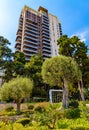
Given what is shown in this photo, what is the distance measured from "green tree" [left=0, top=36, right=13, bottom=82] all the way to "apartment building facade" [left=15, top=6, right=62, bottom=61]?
3499cm

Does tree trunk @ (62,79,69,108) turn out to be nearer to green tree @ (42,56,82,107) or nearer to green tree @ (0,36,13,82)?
green tree @ (42,56,82,107)

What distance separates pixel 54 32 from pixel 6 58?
56.6 metres

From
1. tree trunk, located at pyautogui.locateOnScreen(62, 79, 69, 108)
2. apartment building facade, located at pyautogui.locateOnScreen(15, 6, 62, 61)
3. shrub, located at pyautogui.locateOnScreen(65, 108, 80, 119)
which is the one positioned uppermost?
apartment building facade, located at pyautogui.locateOnScreen(15, 6, 62, 61)

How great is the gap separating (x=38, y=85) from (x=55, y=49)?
46.2m

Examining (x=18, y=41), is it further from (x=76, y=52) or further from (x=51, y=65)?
(x=51, y=65)

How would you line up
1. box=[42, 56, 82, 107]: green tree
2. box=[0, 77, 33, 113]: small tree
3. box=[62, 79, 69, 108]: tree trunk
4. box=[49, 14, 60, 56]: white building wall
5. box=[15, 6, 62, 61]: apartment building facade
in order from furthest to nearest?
box=[49, 14, 60, 56]: white building wall → box=[15, 6, 62, 61]: apartment building facade → box=[42, 56, 82, 107]: green tree → box=[62, 79, 69, 108]: tree trunk → box=[0, 77, 33, 113]: small tree

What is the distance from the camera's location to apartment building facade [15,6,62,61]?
268 ft

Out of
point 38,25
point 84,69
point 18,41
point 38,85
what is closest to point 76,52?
point 84,69

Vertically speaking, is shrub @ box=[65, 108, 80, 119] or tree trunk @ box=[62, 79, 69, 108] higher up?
tree trunk @ box=[62, 79, 69, 108]

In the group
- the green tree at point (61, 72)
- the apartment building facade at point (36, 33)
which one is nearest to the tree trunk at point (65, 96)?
the green tree at point (61, 72)

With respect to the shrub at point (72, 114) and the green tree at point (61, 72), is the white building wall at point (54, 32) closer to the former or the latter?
the green tree at point (61, 72)

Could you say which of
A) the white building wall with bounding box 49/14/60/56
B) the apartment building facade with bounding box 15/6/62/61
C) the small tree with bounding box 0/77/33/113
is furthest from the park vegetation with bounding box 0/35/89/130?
the white building wall with bounding box 49/14/60/56

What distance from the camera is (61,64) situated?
85.1 feet

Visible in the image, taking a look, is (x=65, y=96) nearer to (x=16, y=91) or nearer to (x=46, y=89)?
(x=16, y=91)
